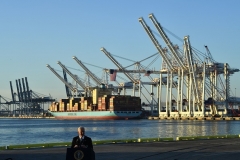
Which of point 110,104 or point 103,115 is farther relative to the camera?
point 103,115

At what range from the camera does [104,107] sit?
15525 cm

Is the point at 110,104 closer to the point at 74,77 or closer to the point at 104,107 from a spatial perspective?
the point at 104,107

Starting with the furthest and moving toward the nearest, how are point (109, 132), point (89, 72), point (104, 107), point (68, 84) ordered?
point (68, 84) → point (89, 72) → point (104, 107) → point (109, 132)

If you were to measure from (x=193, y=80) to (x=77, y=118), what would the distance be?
5880cm

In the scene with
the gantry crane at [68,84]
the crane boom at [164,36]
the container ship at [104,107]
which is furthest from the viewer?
the gantry crane at [68,84]

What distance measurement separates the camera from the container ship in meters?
153

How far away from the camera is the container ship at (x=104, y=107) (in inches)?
6033

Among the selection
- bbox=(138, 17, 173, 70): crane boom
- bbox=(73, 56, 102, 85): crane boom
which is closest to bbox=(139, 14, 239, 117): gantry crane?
bbox=(138, 17, 173, 70): crane boom

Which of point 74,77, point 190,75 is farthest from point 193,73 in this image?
point 74,77

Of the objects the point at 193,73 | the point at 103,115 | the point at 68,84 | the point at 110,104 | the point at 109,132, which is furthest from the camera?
the point at 68,84

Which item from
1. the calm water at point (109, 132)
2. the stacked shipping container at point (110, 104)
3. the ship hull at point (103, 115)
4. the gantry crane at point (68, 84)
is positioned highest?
the gantry crane at point (68, 84)

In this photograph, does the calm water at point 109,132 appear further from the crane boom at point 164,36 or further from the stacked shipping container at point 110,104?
the stacked shipping container at point 110,104

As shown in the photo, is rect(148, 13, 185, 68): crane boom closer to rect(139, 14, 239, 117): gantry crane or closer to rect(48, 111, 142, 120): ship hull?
rect(139, 14, 239, 117): gantry crane

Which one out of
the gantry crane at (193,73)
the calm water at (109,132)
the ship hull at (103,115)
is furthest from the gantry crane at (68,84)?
the calm water at (109,132)
